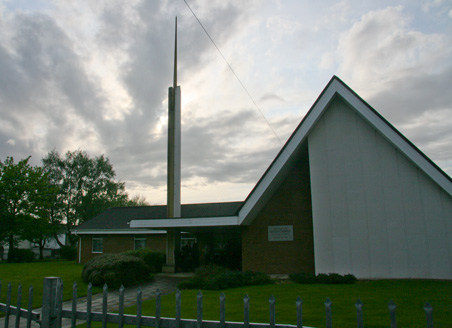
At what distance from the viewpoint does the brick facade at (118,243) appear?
2681 centimetres

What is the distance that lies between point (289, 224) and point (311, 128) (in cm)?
407

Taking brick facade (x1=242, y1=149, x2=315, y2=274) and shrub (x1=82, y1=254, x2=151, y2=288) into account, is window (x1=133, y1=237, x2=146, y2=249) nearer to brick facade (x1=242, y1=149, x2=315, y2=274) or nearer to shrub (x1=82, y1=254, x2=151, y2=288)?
shrub (x1=82, y1=254, x2=151, y2=288)

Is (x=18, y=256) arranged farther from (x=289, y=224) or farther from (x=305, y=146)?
(x=305, y=146)

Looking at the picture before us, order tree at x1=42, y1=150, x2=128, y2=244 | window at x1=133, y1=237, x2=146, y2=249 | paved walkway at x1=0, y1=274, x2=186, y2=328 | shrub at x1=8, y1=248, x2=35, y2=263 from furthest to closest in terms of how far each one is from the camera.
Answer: tree at x1=42, y1=150, x2=128, y2=244
shrub at x1=8, y1=248, x2=35, y2=263
window at x1=133, y1=237, x2=146, y2=249
paved walkway at x1=0, y1=274, x2=186, y2=328

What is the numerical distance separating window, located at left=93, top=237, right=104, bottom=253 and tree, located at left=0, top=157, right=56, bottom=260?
→ 10345 millimetres

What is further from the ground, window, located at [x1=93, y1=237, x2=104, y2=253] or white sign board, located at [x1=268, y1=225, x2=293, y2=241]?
white sign board, located at [x1=268, y1=225, x2=293, y2=241]

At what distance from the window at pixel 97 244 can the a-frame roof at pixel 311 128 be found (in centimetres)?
1947

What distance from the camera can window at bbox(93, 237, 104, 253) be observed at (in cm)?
2939

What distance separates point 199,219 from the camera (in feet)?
46.3

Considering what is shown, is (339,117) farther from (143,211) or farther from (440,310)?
(143,211)

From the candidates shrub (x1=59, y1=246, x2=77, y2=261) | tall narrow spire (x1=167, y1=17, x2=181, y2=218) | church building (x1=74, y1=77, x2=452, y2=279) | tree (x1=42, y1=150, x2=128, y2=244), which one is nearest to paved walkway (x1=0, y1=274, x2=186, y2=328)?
church building (x1=74, y1=77, x2=452, y2=279)

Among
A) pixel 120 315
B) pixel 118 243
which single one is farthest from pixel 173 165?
pixel 120 315

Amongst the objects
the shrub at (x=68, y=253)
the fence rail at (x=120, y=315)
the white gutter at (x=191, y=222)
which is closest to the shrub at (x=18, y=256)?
the shrub at (x=68, y=253)

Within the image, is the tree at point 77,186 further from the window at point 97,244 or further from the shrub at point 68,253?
the window at point 97,244
